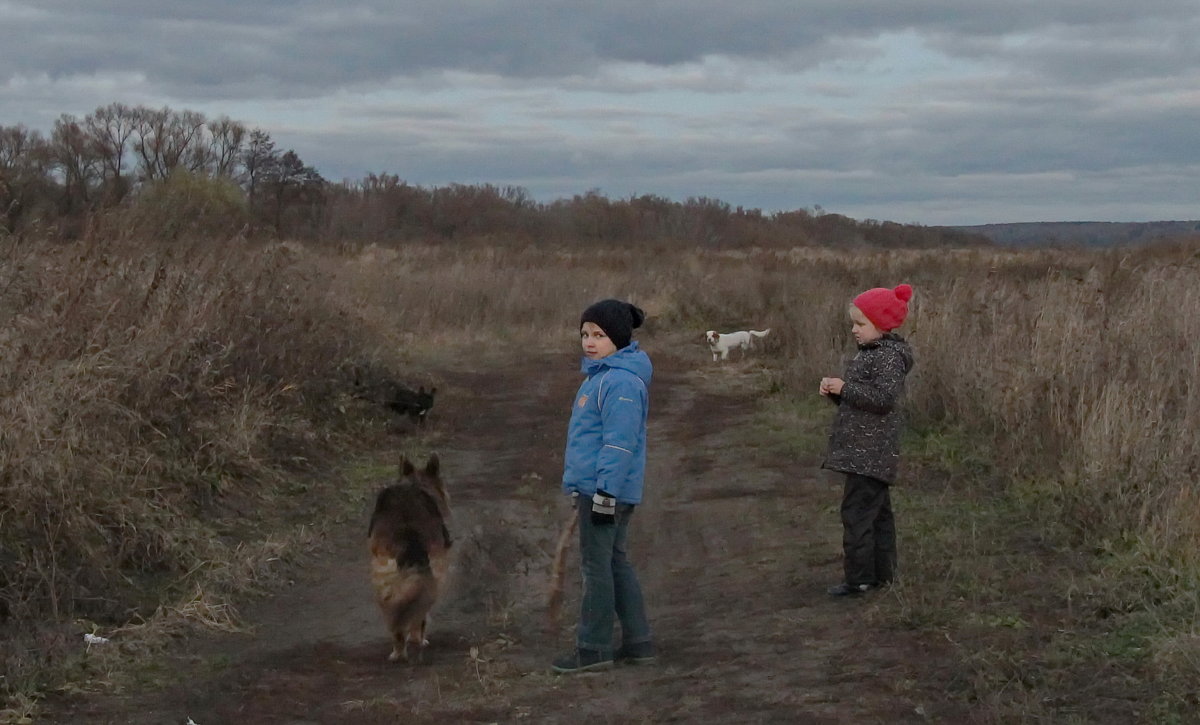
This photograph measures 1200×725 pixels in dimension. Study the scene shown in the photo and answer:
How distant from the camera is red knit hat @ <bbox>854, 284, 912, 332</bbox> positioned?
6.57 m

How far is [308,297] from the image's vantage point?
13195mm

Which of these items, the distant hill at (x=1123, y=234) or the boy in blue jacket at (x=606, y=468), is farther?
the distant hill at (x=1123, y=234)

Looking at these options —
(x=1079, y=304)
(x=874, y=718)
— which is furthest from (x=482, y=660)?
(x=1079, y=304)

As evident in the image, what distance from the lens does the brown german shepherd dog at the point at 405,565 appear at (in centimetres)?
586

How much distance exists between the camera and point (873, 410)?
21.6 ft

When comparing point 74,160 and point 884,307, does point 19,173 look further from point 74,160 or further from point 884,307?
point 884,307

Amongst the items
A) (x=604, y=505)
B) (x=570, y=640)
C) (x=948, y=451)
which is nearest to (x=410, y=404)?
(x=948, y=451)

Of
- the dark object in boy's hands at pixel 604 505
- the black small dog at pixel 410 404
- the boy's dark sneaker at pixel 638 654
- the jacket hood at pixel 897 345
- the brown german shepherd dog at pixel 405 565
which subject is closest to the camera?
the dark object in boy's hands at pixel 604 505

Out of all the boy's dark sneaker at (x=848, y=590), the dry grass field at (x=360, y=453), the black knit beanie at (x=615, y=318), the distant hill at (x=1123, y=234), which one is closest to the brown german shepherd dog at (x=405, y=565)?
the dry grass field at (x=360, y=453)

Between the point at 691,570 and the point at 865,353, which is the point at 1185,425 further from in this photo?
the point at 691,570

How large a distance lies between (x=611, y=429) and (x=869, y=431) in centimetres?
188

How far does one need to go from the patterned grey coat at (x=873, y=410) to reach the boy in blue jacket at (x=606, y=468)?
1481 mm

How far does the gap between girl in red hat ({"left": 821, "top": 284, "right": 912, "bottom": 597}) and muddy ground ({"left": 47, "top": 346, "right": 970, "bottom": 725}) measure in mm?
215

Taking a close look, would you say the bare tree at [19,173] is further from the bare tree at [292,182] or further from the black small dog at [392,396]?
the bare tree at [292,182]
